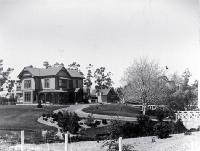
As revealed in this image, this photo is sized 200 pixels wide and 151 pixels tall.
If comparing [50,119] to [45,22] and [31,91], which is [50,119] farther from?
[31,91]

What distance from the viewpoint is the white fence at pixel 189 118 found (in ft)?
52.7

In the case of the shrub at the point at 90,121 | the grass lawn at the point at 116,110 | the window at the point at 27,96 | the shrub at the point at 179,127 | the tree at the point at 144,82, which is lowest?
the shrub at the point at 179,127

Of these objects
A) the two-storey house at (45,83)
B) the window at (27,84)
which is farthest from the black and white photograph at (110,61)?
the window at (27,84)

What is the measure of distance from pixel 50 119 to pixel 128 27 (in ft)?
20.5

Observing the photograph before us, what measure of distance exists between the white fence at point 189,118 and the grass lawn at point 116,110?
2.80 metres

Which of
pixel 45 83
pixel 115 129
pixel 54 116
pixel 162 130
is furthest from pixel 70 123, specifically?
pixel 45 83

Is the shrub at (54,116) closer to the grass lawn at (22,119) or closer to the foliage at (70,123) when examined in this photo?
the foliage at (70,123)

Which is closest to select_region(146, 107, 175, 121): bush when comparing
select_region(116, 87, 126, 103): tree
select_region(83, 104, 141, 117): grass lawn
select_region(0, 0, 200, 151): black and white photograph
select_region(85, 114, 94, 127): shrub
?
select_region(0, 0, 200, 151): black and white photograph

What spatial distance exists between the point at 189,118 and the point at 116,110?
3912 mm

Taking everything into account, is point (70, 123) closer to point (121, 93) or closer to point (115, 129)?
point (115, 129)

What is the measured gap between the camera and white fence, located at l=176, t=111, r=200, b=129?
52.7 ft

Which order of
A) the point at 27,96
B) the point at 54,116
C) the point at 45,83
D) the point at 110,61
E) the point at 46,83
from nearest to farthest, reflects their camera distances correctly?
the point at 110,61 → the point at 54,116 → the point at 46,83 → the point at 45,83 → the point at 27,96

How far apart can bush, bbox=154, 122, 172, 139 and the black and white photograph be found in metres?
0.04

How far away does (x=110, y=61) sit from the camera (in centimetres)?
1373
